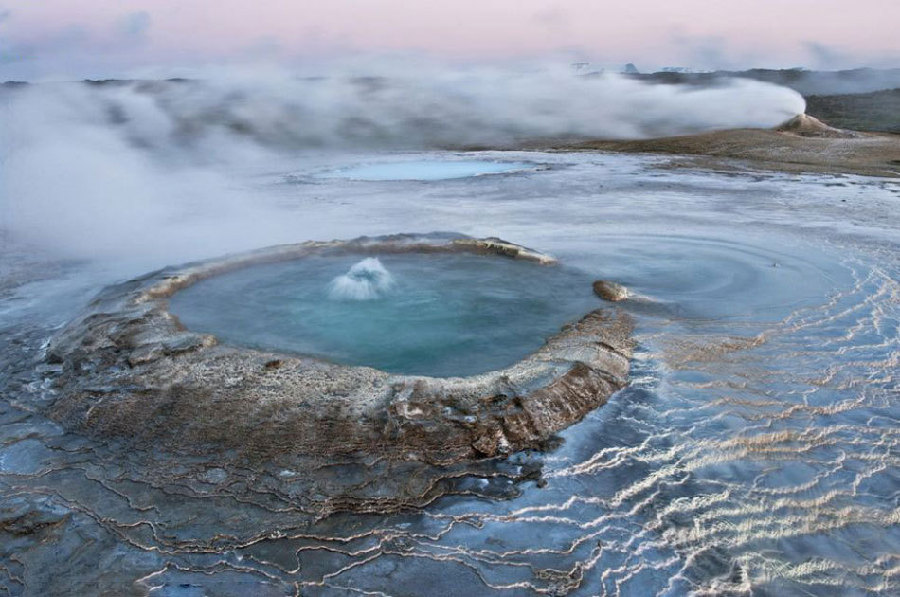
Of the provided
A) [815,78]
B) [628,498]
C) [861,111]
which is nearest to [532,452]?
[628,498]

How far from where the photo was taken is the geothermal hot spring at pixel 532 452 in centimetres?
252

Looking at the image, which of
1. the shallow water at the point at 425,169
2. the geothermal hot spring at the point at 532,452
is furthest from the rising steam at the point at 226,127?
the shallow water at the point at 425,169

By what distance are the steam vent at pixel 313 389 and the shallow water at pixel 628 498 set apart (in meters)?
0.16

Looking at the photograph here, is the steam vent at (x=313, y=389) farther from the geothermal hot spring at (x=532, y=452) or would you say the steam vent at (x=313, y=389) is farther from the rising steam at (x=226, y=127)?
the rising steam at (x=226, y=127)

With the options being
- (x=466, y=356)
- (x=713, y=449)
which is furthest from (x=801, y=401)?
(x=466, y=356)

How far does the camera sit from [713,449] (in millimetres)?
3207

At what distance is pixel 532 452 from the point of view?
3.22 metres

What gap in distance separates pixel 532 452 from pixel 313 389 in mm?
1192

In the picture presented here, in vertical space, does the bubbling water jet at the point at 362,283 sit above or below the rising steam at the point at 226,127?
below

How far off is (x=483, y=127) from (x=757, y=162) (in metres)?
11.2

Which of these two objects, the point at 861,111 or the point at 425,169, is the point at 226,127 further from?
the point at 861,111

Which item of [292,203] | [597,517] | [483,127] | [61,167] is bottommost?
[597,517]

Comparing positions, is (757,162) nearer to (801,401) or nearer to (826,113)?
(801,401)

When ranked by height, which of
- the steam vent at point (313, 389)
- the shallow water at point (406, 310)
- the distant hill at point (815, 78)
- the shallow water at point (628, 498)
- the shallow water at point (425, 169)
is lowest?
the shallow water at point (628, 498)
